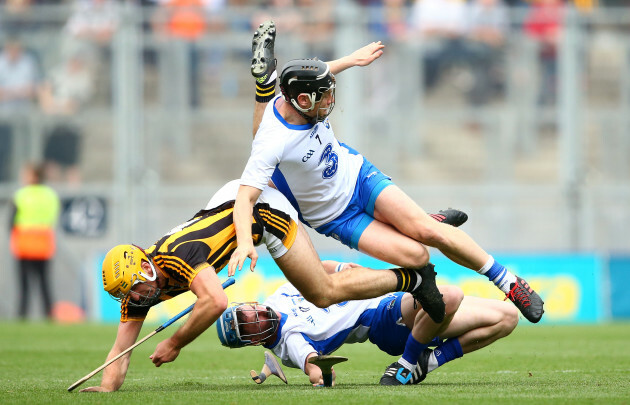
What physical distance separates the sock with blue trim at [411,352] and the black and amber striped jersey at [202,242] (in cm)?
109

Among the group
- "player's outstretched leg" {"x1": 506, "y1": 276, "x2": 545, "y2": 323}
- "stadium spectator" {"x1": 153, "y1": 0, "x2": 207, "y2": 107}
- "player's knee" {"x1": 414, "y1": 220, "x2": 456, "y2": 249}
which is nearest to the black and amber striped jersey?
"player's knee" {"x1": 414, "y1": 220, "x2": 456, "y2": 249}

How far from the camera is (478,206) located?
15672 mm

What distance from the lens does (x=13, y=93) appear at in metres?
16.0

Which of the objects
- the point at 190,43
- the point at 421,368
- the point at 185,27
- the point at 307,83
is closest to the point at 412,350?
the point at 421,368

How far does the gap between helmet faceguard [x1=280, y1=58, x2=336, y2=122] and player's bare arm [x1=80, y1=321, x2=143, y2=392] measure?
6.26ft

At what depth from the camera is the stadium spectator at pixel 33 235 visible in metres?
15.7

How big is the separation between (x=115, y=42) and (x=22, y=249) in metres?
3.50

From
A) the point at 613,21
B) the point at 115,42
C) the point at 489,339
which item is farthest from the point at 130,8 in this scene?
the point at 489,339

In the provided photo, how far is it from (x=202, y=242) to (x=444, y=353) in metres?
1.91

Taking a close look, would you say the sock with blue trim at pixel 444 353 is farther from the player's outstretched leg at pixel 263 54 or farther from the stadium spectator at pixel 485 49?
the stadium spectator at pixel 485 49

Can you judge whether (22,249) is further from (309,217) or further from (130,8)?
(309,217)

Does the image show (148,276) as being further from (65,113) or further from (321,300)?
(65,113)

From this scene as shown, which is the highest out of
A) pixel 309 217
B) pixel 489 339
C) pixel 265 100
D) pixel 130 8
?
pixel 130 8

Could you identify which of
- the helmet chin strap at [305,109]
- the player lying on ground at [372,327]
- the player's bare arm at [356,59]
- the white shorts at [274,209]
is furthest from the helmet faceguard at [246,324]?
the player's bare arm at [356,59]
